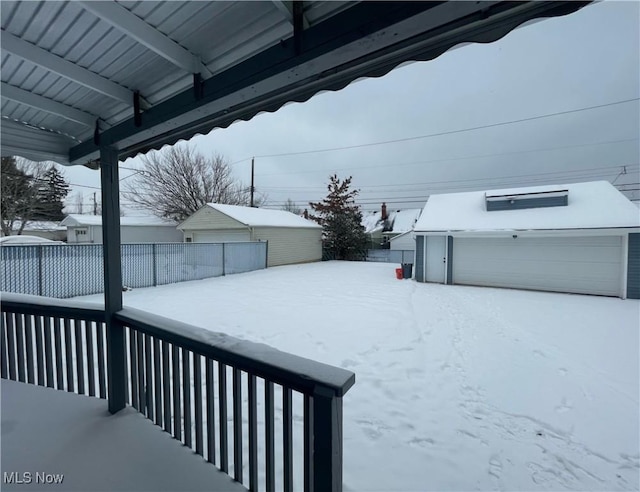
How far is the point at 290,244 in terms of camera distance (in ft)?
54.2

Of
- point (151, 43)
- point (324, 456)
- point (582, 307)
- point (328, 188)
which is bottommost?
point (582, 307)

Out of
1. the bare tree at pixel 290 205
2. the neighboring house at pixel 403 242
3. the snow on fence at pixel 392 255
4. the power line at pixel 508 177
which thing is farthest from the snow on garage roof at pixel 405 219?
the bare tree at pixel 290 205

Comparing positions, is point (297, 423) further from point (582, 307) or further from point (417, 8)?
point (582, 307)

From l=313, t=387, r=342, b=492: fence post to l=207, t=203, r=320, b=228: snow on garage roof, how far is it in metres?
13.4

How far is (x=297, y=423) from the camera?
254cm

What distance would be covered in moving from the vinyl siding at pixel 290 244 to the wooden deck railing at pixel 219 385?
11672 mm

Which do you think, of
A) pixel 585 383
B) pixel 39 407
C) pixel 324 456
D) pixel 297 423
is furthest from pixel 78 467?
pixel 585 383

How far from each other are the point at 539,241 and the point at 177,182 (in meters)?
21.4

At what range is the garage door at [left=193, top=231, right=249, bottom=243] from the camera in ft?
47.5

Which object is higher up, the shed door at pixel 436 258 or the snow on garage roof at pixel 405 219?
the snow on garage roof at pixel 405 219

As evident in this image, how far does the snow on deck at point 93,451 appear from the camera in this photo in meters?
1.64

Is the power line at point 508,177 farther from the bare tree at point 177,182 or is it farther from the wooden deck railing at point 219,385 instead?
the wooden deck railing at point 219,385

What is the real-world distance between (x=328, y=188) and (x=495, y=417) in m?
19.5

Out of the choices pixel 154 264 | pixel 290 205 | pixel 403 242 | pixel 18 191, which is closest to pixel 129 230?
pixel 18 191
